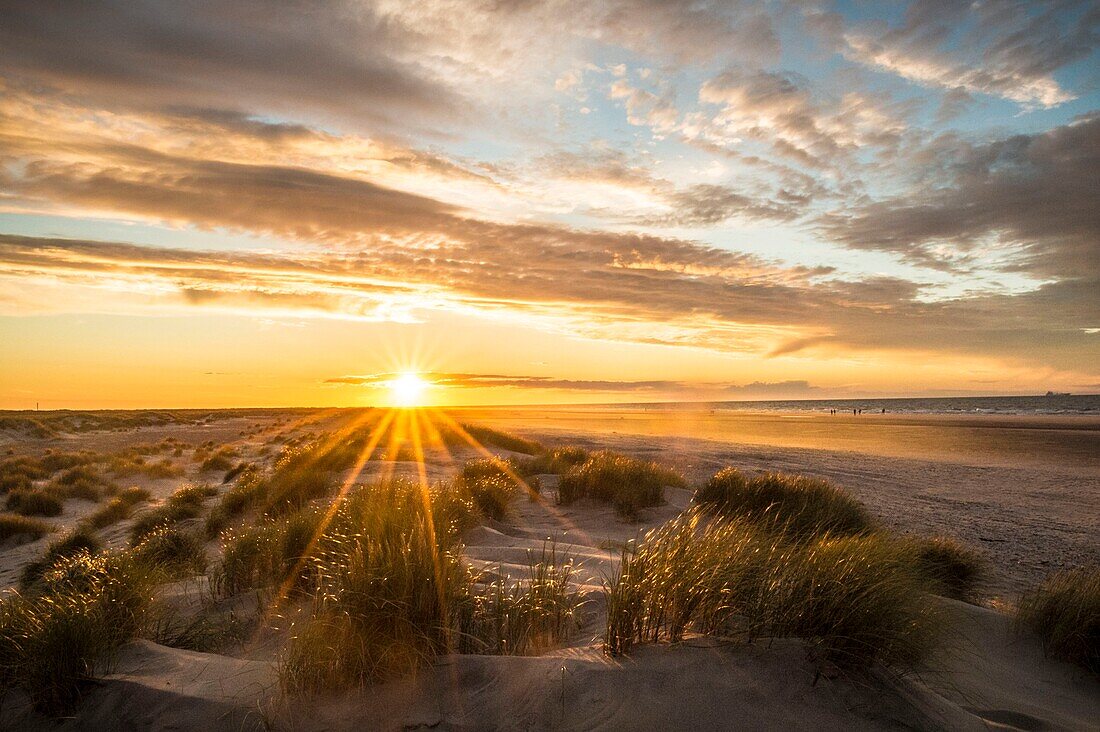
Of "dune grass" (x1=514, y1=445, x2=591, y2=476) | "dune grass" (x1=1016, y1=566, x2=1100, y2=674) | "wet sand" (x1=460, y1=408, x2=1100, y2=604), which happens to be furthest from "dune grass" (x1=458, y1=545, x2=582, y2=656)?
"dune grass" (x1=514, y1=445, x2=591, y2=476)

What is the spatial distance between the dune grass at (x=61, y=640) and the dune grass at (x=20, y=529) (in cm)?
935

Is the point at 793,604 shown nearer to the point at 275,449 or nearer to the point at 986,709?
the point at 986,709

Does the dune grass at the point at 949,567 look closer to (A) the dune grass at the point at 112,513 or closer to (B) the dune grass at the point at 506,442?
(A) the dune grass at the point at 112,513

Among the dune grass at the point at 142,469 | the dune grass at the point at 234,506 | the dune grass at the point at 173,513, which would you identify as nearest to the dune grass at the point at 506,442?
the dune grass at the point at 142,469

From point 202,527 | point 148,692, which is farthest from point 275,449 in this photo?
point 148,692

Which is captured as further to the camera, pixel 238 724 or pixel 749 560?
pixel 749 560

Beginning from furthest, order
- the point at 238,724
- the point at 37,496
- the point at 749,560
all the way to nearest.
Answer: the point at 37,496
the point at 749,560
the point at 238,724

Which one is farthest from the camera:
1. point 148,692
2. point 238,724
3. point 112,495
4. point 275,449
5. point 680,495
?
point 275,449

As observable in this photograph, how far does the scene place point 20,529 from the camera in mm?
12367

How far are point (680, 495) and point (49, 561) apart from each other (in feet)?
37.8

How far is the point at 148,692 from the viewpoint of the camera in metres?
4.30

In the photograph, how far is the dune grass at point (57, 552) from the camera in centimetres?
884

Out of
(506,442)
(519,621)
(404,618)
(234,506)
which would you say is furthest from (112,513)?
(506,442)

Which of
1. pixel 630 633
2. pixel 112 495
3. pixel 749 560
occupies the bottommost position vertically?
pixel 112 495
